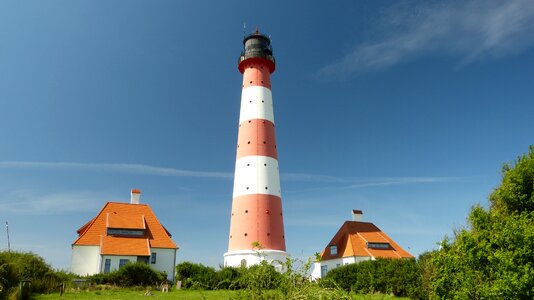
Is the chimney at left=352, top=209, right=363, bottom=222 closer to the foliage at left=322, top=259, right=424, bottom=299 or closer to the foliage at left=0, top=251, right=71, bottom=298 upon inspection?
the foliage at left=322, top=259, right=424, bottom=299

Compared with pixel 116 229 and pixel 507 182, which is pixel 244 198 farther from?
pixel 507 182

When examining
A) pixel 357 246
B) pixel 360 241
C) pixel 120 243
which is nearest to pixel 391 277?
pixel 357 246

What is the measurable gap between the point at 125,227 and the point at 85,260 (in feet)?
13.1

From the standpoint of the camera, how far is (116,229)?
33719mm

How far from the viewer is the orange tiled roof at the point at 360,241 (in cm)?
3678

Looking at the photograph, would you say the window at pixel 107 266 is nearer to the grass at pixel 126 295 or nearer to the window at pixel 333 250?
the grass at pixel 126 295

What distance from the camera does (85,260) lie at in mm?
32125

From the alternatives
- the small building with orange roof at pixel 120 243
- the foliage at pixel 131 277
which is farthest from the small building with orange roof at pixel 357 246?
the foliage at pixel 131 277

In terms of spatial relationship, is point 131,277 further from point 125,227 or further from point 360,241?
point 360,241

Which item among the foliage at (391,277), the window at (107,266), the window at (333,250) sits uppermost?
the window at (333,250)

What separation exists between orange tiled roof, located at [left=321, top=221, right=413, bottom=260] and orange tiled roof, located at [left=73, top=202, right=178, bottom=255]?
52.4 feet

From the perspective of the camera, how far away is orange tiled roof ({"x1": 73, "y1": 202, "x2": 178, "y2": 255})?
32312 mm

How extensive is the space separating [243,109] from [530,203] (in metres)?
22.9

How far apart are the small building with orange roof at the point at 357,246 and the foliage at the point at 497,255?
758 inches
